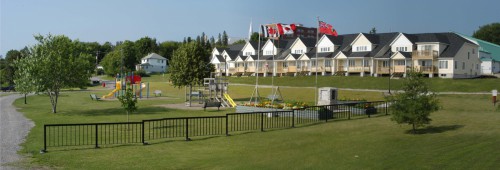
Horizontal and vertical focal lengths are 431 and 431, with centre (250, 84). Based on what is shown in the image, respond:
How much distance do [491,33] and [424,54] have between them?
62.6 meters

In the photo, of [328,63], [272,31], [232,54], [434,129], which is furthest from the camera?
[232,54]

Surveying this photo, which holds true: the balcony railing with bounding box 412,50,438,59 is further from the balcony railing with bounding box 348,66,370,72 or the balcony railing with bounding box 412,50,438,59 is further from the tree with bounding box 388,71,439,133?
the tree with bounding box 388,71,439,133

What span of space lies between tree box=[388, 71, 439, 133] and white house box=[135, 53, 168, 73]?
116 metres

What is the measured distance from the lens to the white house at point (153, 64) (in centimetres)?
12950

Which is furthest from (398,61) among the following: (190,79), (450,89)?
(190,79)

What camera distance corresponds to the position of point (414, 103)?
17328 millimetres

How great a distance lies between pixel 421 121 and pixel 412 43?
52.4 meters

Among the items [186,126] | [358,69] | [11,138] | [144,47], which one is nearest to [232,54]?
[358,69]

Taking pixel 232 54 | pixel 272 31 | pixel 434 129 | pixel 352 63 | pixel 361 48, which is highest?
pixel 232 54

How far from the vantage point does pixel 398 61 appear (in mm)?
65250

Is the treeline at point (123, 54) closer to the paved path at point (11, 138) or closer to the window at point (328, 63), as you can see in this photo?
the window at point (328, 63)

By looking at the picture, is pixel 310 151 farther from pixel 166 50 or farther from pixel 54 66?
pixel 166 50

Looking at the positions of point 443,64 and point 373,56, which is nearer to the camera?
point 443,64

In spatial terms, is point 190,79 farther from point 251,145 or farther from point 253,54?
point 253,54
